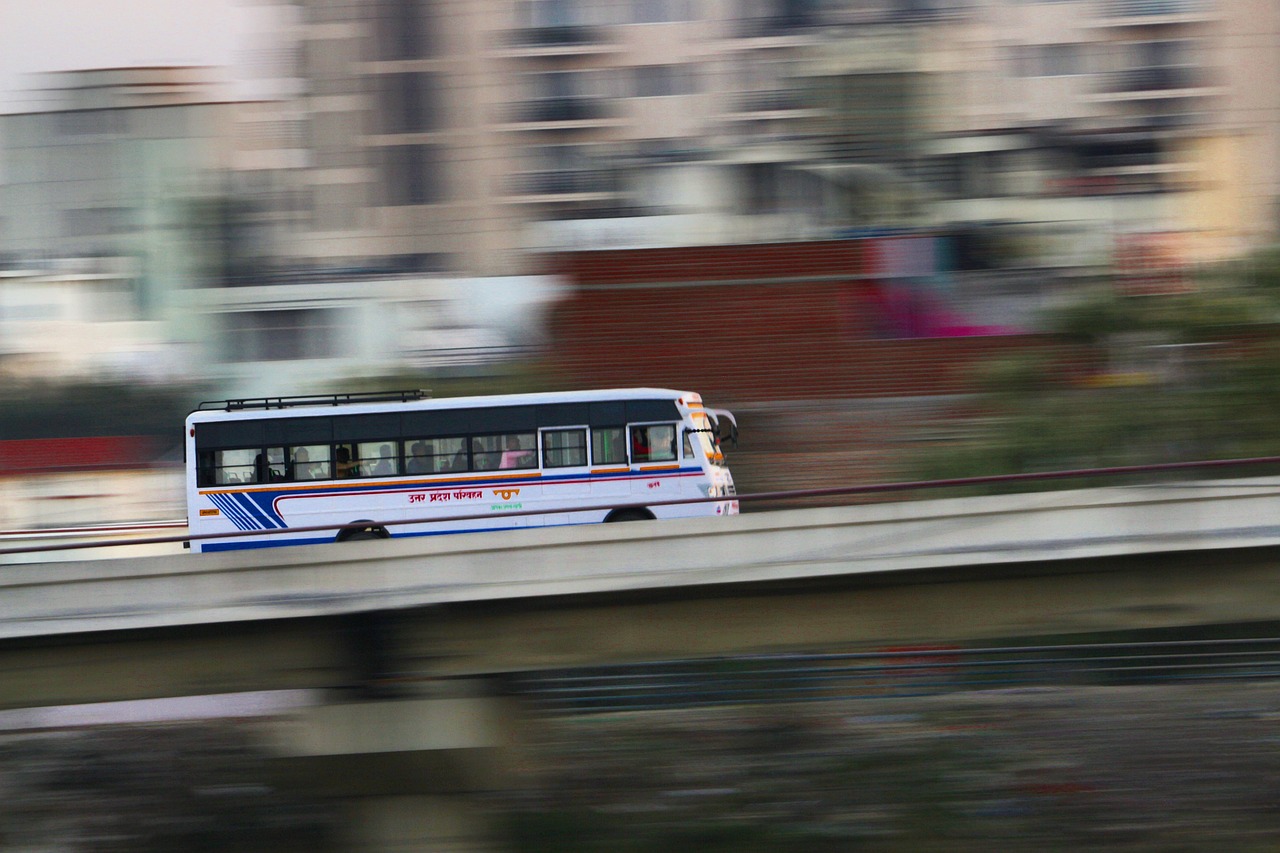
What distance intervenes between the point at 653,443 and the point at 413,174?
28.1 metres

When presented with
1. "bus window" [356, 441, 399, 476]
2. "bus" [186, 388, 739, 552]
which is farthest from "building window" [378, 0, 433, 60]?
"bus window" [356, 441, 399, 476]

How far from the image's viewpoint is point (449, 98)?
42344mm

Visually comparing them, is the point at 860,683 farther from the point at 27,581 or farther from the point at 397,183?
the point at 397,183

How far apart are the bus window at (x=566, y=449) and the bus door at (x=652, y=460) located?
63cm

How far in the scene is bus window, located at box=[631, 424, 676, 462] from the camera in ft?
59.1

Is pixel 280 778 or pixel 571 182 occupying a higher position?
pixel 571 182

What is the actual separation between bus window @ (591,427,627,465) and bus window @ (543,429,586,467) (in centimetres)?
14

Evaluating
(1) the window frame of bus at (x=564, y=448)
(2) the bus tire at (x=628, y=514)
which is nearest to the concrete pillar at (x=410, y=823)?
(2) the bus tire at (x=628, y=514)

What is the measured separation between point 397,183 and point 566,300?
2088 centimetres

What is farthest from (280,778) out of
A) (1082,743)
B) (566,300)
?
(566,300)

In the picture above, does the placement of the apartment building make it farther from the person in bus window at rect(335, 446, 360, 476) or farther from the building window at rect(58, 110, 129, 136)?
the building window at rect(58, 110, 129, 136)

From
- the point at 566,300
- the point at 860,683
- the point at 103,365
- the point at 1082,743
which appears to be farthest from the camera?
the point at 103,365

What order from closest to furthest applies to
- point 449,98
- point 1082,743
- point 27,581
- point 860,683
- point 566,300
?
point 27,581 < point 1082,743 < point 860,683 < point 566,300 < point 449,98

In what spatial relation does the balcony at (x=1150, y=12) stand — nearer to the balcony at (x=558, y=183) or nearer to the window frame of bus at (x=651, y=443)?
the balcony at (x=558, y=183)
